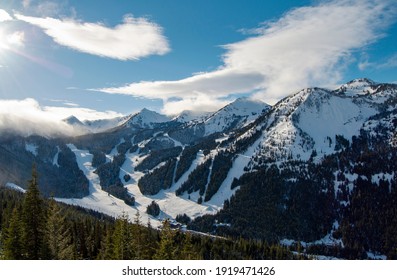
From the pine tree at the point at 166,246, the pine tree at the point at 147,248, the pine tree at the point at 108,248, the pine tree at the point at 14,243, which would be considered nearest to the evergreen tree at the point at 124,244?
the pine tree at the point at 147,248

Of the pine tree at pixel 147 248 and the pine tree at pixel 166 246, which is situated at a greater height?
the pine tree at pixel 166 246

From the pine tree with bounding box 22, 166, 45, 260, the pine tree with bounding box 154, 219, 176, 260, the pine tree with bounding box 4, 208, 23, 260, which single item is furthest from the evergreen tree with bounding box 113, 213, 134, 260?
the pine tree with bounding box 4, 208, 23, 260

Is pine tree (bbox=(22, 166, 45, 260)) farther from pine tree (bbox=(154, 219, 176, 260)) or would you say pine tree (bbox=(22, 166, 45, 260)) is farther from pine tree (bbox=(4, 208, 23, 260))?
pine tree (bbox=(154, 219, 176, 260))

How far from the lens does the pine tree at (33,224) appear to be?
1790 inches

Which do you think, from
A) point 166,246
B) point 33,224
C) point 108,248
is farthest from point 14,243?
point 108,248

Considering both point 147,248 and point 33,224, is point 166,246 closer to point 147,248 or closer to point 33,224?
point 33,224

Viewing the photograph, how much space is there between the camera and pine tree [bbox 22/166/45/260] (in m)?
45.5

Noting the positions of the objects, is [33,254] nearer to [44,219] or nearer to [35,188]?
[44,219]

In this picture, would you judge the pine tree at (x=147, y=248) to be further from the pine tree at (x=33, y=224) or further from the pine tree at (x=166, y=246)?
the pine tree at (x=33, y=224)

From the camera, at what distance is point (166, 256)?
45.0 metres

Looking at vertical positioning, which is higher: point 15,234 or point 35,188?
point 35,188
